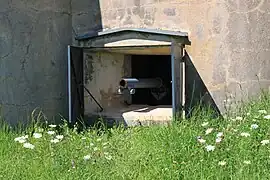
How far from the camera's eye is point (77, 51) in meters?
6.91

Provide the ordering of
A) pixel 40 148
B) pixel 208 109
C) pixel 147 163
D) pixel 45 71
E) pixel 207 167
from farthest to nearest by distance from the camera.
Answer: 1. pixel 45 71
2. pixel 208 109
3. pixel 40 148
4. pixel 147 163
5. pixel 207 167

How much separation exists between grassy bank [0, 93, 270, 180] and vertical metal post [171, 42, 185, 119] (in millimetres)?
1402

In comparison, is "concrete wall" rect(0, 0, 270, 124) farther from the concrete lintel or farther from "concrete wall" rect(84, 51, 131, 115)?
"concrete wall" rect(84, 51, 131, 115)

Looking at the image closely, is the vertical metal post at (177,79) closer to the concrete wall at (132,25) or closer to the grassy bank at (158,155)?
the concrete wall at (132,25)

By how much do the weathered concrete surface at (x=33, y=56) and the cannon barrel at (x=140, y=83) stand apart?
1176mm

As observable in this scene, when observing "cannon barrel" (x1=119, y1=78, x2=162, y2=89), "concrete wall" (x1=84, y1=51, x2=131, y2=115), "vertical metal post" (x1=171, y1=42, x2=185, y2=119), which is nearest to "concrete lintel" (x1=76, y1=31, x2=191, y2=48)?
"vertical metal post" (x1=171, y1=42, x2=185, y2=119)

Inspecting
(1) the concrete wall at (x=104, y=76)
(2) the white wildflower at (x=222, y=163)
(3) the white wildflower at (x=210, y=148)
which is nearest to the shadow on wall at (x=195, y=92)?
(1) the concrete wall at (x=104, y=76)

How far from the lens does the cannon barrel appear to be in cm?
784

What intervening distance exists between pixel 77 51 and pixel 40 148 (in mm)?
2884

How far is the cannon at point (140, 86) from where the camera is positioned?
7.86m

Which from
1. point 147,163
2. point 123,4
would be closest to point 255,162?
point 147,163

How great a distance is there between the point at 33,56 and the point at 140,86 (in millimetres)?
2210

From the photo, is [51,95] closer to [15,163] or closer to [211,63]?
[211,63]

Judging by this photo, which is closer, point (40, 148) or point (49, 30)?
point (40, 148)
